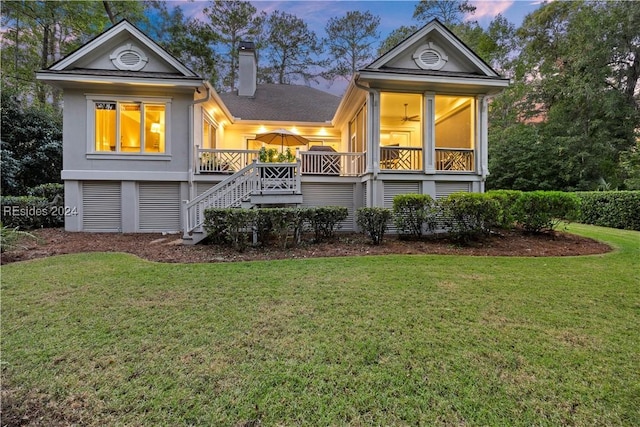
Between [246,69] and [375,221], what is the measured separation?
40.9 ft

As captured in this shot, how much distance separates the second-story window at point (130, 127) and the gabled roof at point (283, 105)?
14.2 feet

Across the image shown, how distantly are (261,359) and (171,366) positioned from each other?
0.70 m

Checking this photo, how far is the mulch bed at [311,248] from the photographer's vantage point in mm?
6141

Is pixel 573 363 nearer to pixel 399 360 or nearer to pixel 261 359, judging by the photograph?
pixel 399 360

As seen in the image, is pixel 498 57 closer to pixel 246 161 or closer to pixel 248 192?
pixel 246 161

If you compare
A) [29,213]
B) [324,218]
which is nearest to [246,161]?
[324,218]

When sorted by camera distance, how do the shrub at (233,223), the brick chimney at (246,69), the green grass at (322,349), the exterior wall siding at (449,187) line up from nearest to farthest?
1. the green grass at (322,349)
2. the shrub at (233,223)
3. the exterior wall siding at (449,187)
4. the brick chimney at (246,69)

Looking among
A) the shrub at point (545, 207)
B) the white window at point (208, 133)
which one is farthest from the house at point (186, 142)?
the shrub at point (545, 207)

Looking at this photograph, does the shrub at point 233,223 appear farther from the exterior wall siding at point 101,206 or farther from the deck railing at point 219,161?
the exterior wall siding at point 101,206

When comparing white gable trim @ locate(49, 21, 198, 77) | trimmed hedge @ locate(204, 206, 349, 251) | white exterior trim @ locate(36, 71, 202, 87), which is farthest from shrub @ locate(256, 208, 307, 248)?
white gable trim @ locate(49, 21, 198, 77)

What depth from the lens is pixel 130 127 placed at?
926 centimetres

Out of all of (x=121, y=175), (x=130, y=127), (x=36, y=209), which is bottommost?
(x=36, y=209)

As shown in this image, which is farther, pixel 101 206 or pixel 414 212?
pixel 101 206

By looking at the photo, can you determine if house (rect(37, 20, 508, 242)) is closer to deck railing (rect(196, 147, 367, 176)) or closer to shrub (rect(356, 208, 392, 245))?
deck railing (rect(196, 147, 367, 176))
